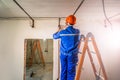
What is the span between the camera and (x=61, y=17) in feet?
15.6

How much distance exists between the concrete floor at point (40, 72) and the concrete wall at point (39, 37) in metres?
0.15

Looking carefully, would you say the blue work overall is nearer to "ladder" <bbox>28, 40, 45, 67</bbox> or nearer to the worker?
the worker

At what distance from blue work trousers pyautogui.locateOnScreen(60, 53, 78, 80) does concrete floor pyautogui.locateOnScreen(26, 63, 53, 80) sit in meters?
1.46

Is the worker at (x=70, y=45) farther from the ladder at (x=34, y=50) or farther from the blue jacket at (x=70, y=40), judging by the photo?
the ladder at (x=34, y=50)

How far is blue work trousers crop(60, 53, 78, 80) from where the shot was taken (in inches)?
126

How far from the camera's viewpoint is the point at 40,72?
498 centimetres

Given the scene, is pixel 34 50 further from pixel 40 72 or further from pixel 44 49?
pixel 40 72

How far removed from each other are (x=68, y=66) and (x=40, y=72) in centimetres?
192

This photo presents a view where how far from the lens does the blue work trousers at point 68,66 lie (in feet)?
10.5

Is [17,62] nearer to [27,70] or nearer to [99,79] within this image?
[27,70]

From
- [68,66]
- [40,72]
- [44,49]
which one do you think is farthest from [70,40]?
[40,72]

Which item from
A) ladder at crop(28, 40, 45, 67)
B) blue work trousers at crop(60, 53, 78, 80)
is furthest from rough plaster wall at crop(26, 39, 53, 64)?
blue work trousers at crop(60, 53, 78, 80)

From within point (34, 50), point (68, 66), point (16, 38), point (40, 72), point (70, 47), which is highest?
point (16, 38)

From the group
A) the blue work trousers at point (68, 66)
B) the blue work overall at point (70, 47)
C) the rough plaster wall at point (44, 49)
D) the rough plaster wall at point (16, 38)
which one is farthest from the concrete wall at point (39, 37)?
the blue work overall at point (70, 47)
